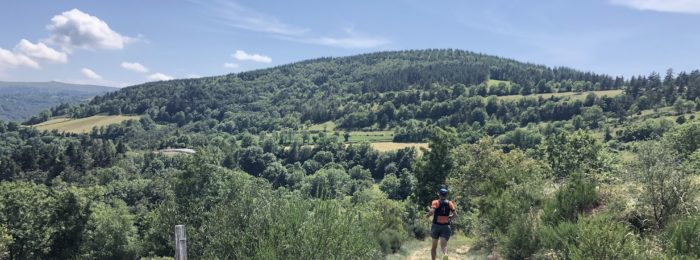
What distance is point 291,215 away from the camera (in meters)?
9.83

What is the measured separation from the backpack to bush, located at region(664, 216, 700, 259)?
474 cm

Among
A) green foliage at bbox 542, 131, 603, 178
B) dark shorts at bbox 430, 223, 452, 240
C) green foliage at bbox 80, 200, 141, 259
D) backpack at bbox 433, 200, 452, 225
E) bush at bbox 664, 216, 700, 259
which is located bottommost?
green foliage at bbox 80, 200, 141, 259

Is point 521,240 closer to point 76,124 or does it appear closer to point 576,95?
point 576,95

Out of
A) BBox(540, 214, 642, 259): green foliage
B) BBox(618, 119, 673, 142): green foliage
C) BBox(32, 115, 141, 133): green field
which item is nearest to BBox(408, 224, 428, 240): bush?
BBox(540, 214, 642, 259): green foliage

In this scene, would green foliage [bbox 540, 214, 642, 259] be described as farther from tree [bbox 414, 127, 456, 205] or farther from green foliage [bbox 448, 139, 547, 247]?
tree [bbox 414, 127, 456, 205]

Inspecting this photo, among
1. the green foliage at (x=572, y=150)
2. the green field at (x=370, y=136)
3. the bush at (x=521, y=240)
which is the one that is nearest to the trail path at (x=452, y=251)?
the bush at (x=521, y=240)

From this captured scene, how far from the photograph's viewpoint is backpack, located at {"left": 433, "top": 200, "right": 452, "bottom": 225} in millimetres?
11586

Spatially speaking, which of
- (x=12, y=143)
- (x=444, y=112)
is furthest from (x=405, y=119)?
(x=12, y=143)

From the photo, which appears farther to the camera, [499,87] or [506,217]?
[499,87]

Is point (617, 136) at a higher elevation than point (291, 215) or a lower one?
lower

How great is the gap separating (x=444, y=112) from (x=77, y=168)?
12080cm

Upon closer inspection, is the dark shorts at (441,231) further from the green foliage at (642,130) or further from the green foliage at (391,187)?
the green foliage at (642,130)

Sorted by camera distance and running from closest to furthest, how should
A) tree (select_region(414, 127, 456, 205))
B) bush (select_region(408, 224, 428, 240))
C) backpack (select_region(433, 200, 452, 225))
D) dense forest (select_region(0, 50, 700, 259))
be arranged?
dense forest (select_region(0, 50, 700, 259))
backpack (select_region(433, 200, 452, 225))
bush (select_region(408, 224, 428, 240))
tree (select_region(414, 127, 456, 205))

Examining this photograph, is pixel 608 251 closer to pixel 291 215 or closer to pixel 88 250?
pixel 291 215
